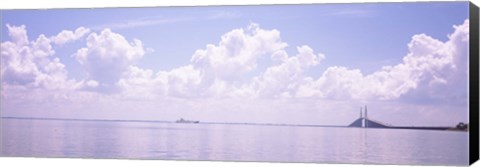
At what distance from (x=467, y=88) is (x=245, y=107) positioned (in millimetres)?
3065

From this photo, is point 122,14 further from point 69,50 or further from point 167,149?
point 167,149

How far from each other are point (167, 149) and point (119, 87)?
1.14 meters

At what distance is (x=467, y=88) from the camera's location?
43.0 feet

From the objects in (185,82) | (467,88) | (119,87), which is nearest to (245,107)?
(185,82)

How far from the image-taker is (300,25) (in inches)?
547

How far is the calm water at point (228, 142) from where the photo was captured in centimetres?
1341

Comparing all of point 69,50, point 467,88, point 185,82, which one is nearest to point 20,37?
point 69,50

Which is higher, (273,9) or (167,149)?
(273,9)

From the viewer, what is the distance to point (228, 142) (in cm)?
1427

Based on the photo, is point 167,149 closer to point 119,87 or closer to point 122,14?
point 119,87

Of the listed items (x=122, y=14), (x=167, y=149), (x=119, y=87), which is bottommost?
(x=167, y=149)

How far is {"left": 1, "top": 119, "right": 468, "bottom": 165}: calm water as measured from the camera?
13414 mm

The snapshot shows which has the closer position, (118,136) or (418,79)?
(418,79)

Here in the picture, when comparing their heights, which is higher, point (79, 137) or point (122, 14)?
point (122, 14)
